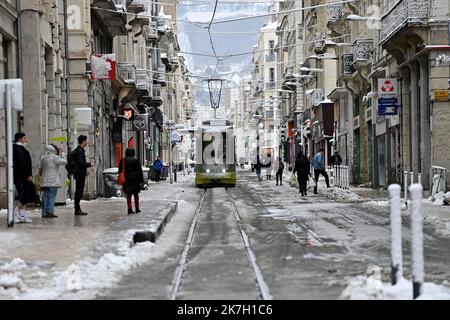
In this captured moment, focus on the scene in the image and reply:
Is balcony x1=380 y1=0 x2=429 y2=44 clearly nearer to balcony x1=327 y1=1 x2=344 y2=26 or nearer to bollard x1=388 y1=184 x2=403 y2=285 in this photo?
balcony x1=327 y1=1 x2=344 y2=26

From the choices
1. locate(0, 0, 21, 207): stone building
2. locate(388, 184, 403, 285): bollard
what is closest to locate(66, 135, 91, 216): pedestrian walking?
locate(0, 0, 21, 207): stone building

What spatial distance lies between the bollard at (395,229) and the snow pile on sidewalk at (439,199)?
54.7 feet

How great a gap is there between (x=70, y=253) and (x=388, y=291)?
522cm

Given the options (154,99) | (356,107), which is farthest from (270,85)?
(356,107)

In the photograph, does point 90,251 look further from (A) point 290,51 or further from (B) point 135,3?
(A) point 290,51

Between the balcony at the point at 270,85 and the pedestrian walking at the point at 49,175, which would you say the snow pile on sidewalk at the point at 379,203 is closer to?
the pedestrian walking at the point at 49,175

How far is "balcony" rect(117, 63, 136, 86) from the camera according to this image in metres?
47.5

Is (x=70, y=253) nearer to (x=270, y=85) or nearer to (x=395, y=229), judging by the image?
(x=395, y=229)

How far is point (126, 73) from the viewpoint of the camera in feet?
158

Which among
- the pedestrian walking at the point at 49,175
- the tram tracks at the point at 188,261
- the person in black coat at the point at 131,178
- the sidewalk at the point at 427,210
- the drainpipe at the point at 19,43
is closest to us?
the tram tracks at the point at 188,261

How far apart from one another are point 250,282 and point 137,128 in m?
44.5

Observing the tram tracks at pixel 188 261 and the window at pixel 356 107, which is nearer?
the tram tracks at pixel 188 261

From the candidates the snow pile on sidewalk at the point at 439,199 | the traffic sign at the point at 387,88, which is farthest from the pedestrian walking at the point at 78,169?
the traffic sign at the point at 387,88

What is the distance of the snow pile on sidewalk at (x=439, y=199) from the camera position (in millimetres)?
25375
